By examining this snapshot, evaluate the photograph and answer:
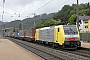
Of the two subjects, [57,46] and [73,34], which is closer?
[73,34]

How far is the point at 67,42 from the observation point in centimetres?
2795

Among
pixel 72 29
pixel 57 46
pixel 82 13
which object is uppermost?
pixel 82 13

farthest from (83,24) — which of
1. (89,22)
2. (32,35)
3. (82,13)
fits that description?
(32,35)

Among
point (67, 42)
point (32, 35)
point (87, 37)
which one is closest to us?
point (67, 42)

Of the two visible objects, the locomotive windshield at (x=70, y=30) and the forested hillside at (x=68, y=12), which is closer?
the locomotive windshield at (x=70, y=30)

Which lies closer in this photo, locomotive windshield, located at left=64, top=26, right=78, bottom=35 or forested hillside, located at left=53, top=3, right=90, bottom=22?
locomotive windshield, located at left=64, top=26, right=78, bottom=35

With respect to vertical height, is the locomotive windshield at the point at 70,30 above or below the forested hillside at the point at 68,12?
below

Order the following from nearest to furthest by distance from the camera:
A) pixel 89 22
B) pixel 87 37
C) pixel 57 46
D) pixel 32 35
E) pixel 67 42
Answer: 1. pixel 67 42
2. pixel 57 46
3. pixel 87 37
4. pixel 32 35
5. pixel 89 22

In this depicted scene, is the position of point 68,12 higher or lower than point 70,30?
higher

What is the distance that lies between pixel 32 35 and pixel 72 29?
25.2m

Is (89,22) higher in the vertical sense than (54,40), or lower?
higher

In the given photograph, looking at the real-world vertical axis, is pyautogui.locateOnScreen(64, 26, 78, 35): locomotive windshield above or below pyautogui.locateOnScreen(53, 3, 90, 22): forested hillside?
below

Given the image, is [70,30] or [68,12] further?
[68,12]

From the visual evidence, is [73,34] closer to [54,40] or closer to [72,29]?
[72,29]
